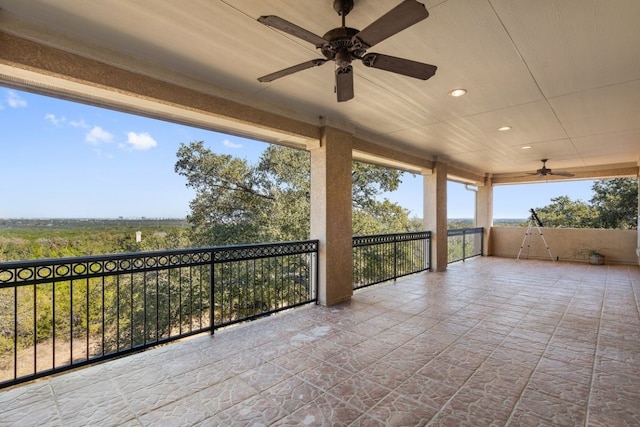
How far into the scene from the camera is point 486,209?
9.45m

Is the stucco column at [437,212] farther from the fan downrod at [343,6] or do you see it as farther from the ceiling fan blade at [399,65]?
the fan downrod at [343,6]

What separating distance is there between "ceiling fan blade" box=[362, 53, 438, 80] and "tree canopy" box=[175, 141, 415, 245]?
22.7 ft

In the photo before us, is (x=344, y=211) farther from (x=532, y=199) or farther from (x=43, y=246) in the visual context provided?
(x=532, y=199)

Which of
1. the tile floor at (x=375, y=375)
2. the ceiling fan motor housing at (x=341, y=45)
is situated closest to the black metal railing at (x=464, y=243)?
the tile floor at (x=375, y=375)

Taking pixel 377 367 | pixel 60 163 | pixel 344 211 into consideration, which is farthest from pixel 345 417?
pixel 60 163

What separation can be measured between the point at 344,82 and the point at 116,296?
13.0ft

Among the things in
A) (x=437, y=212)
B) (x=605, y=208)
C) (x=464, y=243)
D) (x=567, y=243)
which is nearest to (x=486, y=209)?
(x=464, y=243)

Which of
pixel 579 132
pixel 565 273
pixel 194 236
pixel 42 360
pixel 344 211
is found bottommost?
pixel 42 360

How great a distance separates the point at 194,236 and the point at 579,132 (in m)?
8.99

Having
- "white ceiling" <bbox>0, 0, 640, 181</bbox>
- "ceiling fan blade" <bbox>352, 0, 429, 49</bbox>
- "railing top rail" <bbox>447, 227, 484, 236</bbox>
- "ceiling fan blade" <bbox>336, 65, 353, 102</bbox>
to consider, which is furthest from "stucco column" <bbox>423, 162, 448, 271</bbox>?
"ceiling fan blade" <bbox>352, 0, 429, 49</bbox>

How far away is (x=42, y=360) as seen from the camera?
22.4ft

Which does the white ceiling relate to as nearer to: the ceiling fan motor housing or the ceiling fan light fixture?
the ceiling fan light fixture

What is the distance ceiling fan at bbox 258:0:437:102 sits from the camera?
58.8 inches

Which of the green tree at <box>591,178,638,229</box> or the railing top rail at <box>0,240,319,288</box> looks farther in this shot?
the green tree at <box>591,178,638,229</box>
